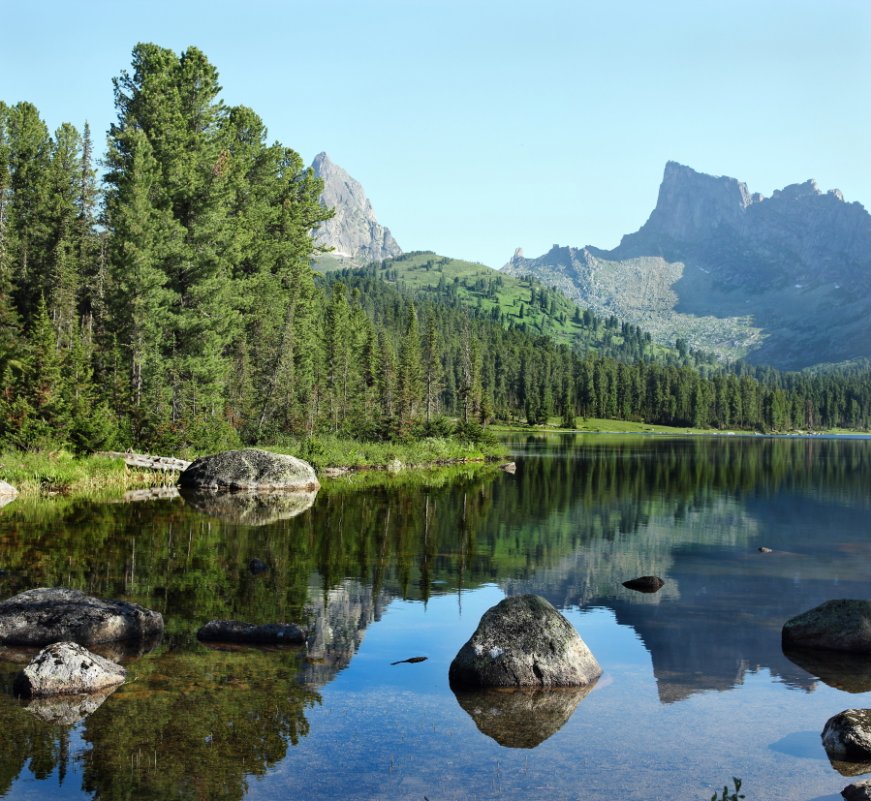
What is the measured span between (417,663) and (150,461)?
37257mm

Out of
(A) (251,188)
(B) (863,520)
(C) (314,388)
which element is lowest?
(B) (863,520)

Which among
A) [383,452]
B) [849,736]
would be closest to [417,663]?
[849,736]

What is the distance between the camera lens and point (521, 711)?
14.5m

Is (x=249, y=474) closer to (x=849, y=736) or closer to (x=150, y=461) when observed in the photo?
(x=150, y=461)

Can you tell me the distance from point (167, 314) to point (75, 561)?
34.0 metres

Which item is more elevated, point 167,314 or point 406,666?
point 167,314

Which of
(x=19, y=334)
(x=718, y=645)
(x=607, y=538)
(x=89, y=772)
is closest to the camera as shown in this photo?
(x=89, y=772)

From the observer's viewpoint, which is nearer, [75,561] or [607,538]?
[75,561]

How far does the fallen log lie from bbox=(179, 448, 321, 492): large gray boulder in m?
1.95

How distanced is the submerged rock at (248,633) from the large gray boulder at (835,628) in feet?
36.8

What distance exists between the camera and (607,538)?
118 ft

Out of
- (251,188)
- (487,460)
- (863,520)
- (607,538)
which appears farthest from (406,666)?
(487,460)

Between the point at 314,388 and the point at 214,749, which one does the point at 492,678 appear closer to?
the point at 214,749

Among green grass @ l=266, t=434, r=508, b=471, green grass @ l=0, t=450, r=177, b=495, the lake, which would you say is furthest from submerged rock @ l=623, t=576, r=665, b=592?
green grass @ l=266, t=434, r=508, b=471
